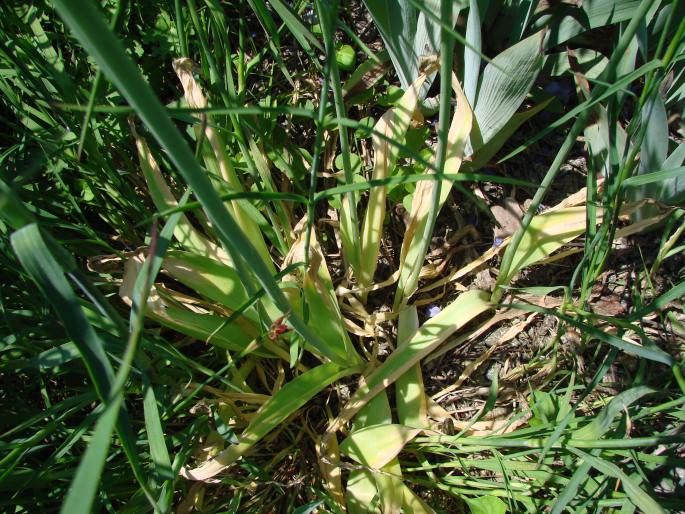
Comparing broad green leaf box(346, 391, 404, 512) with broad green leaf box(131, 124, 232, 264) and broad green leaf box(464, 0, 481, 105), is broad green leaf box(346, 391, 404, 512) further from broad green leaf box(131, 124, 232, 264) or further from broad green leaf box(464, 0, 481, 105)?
broad green leaf box(464, 0, 481, 105)

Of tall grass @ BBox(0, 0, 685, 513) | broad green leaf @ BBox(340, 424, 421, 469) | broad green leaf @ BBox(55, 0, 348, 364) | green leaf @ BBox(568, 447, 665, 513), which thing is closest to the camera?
broad green leaf @ BBox(55, 0, 348, 364)

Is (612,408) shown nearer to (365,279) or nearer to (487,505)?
(487,505)

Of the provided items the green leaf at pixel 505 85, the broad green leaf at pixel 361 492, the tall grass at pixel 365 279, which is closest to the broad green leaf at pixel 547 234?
the tall grass at pixel 365 279

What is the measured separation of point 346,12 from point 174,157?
3.02ft

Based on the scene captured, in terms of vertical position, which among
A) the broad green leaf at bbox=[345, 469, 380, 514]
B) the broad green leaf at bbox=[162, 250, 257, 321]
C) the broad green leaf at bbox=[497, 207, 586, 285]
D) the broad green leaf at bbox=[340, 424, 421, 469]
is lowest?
the broad green leaf at bbox=[345, 469, 380, 514]

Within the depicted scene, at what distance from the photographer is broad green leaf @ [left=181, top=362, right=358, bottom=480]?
833 mm

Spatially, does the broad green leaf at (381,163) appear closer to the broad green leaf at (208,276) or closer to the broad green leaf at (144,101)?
the broad green leaf at (208,276)

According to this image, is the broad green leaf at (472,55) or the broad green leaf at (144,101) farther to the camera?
the broad green leaf at (472,55)

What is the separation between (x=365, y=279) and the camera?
101 centimetres

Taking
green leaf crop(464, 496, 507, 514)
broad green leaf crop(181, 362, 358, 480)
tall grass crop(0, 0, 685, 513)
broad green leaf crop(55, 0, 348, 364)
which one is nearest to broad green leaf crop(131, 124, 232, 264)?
tall grass crop(0, 0, 685, 513)

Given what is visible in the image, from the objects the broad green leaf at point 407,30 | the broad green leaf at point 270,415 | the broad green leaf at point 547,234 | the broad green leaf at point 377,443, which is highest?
the broad green leaf at point 407,30

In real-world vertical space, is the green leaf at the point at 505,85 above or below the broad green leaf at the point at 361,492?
above

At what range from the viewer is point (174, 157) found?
0.43m

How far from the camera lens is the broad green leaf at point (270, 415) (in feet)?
2.73
